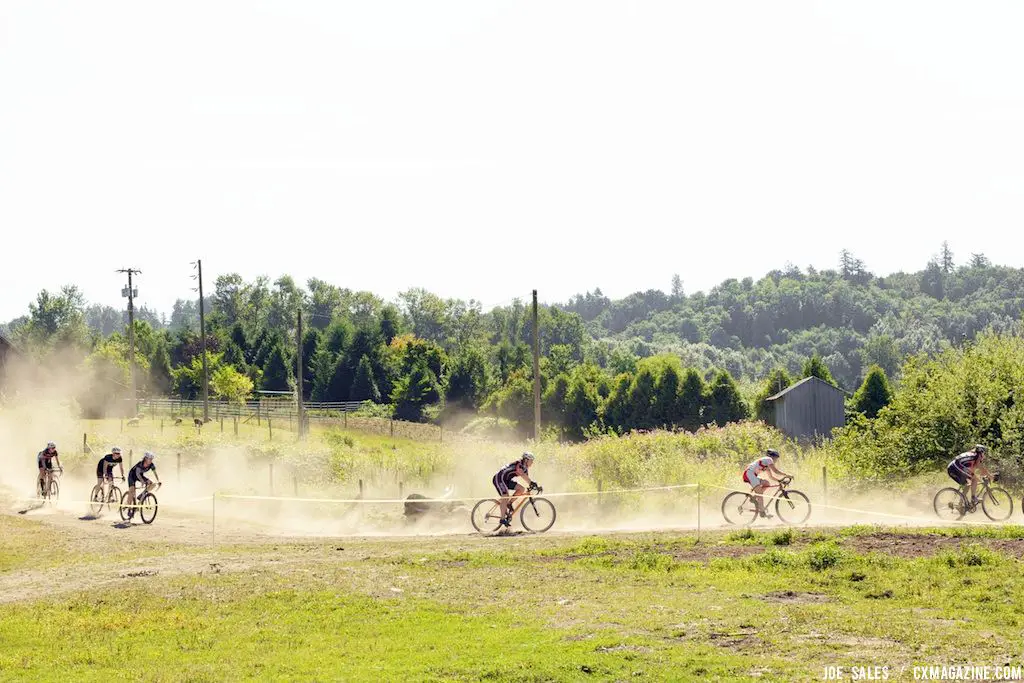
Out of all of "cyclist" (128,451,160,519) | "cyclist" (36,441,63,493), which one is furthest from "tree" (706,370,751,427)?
"cyclist" (128,451,160,519)

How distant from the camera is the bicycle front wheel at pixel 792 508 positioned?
2855cm

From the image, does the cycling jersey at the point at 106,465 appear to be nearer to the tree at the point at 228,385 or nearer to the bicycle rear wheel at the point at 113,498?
the bicycle rear wheel at the point at 113,498

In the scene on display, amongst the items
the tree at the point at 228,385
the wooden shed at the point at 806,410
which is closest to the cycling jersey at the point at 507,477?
→ the wooden shed at the point at 806,410

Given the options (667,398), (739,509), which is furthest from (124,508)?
(667,398)

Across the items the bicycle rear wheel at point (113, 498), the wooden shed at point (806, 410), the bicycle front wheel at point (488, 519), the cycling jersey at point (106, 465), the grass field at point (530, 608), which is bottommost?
the grass field at point (530, 608)

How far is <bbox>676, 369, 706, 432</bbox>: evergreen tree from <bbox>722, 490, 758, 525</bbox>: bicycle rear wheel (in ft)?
157

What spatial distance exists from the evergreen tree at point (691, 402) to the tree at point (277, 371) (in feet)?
189

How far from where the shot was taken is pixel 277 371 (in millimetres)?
124625

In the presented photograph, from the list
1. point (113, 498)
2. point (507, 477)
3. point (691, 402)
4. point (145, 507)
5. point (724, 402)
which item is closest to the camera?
point (507, 477)

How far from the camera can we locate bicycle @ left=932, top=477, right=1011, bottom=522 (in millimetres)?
27859

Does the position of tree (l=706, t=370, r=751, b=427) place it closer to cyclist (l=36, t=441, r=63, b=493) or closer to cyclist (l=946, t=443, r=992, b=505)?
cyclist (l=36, t=441, r=63, b=493)

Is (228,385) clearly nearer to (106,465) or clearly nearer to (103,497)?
(103,497)

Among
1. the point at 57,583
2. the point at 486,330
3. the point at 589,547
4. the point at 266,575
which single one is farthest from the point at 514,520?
the point at 486,330

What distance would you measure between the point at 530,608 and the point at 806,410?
47.0m
